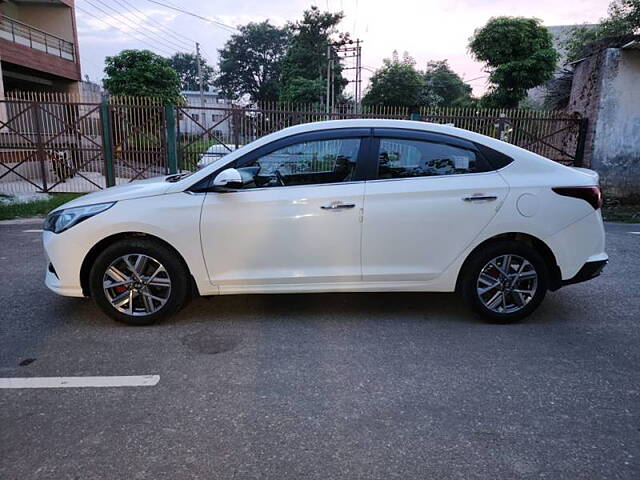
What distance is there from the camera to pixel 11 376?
120 inches

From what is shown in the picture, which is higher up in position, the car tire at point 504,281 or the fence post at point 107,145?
the fence post at point 107,145

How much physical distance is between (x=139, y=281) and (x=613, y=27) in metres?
20.5

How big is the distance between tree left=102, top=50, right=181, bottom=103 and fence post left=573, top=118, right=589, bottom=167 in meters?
18.5

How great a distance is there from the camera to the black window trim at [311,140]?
12.2 feet

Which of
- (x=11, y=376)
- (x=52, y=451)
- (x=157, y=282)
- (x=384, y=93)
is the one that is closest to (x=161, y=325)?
(x=157, y=282)

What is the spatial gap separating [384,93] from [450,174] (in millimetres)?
34540

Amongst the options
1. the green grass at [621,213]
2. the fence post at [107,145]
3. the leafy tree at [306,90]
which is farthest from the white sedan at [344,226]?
the leafy tree at [306,90]

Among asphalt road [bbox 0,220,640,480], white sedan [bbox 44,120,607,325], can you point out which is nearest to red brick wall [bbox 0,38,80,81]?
asphalt road [bbox 0,220,640,480]

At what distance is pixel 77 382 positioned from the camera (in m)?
2.98

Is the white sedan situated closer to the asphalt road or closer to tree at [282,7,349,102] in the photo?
the asphalt road

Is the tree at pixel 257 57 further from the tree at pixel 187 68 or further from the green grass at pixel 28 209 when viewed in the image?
the green grass at pixel 28 209

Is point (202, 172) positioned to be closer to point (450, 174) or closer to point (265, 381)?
point (265, 381)

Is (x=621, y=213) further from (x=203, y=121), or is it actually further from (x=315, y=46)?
(x=315, y=46)

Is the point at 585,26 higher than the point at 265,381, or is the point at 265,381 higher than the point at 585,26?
the point at 585,26
